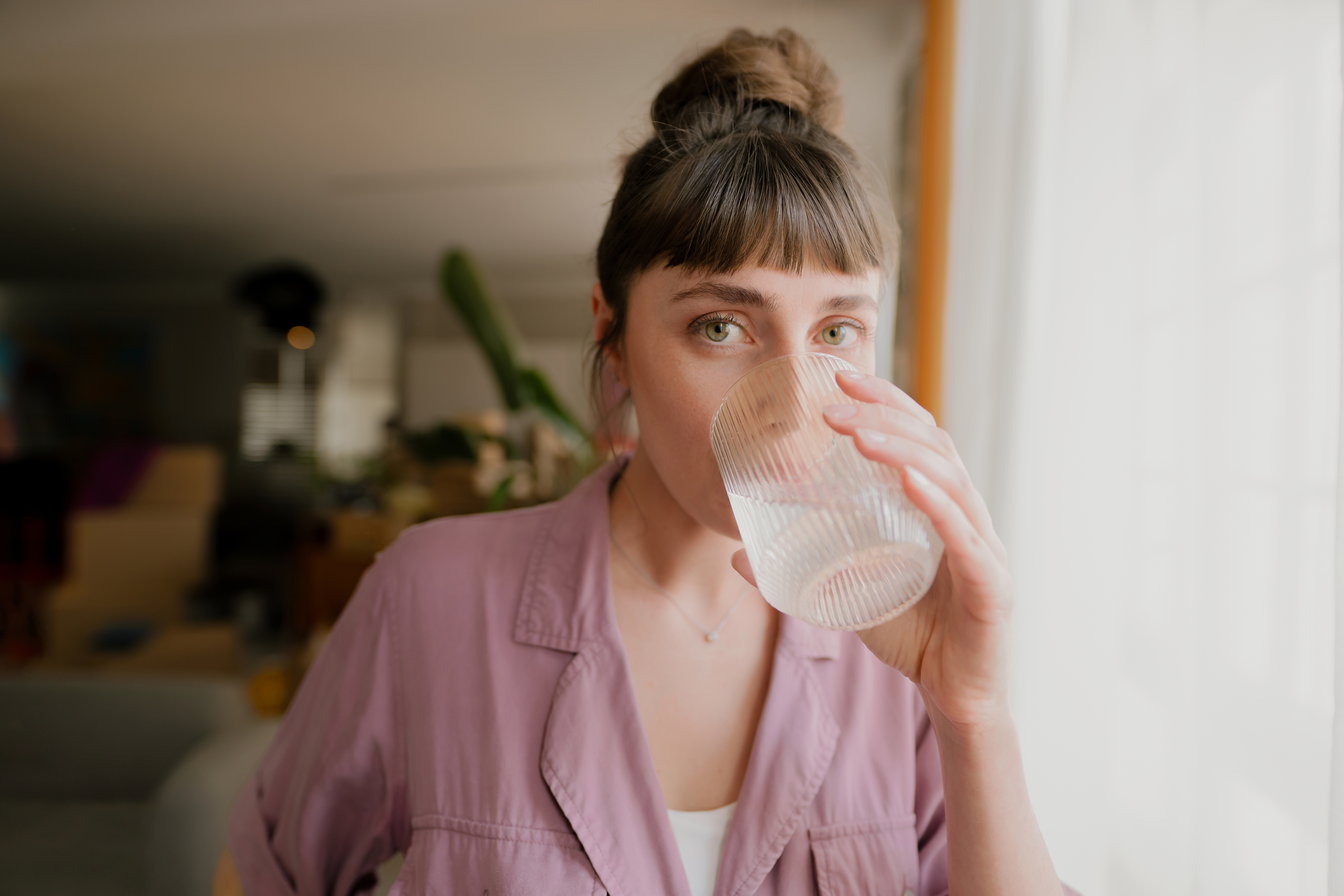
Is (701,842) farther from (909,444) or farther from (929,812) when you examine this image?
(909,444)

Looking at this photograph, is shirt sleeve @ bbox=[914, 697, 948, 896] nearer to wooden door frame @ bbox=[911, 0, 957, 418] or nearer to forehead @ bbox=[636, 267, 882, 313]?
forehead @ bbox=[636, 267, 882, 313]

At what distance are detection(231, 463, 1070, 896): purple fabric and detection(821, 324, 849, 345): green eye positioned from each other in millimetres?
315

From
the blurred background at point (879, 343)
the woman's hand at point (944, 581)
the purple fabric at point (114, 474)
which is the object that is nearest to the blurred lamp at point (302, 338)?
the blurred background at point (879, 343)

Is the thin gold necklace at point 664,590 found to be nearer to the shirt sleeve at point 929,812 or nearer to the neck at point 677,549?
the neck at point 677,549

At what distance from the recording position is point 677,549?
0.79 m

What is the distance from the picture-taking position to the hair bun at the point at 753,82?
0.73 metres

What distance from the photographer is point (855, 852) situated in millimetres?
687

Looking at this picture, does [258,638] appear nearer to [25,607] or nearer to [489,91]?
[25,607]

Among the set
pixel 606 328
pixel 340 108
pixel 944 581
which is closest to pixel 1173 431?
pixel 944 581

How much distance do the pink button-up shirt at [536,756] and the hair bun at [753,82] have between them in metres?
0.44

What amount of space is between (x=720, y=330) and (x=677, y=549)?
28cm

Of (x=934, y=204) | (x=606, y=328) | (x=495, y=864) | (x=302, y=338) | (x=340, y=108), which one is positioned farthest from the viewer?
(x=302, y=338)

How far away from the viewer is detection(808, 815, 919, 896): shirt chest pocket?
67 centimetres

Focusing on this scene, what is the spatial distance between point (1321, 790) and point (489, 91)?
309 cm
